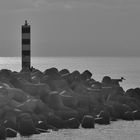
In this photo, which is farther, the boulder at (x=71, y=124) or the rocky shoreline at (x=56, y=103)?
the boulder at (x=71, y=124)

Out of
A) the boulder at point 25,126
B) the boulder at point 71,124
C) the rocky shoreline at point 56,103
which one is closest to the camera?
the boulder at point 25,126

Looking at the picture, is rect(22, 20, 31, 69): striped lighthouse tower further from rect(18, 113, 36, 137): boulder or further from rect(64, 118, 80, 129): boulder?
rect(18, 113, 36, 137): boulder

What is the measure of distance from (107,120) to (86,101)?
795 mm

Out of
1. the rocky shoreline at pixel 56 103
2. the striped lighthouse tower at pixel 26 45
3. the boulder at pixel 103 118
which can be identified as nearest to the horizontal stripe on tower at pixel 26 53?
the striped lighthouse tower at pixel 26 45

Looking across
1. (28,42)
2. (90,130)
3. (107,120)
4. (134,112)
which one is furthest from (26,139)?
(28,42)

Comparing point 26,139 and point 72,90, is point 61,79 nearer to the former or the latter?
point 72,90

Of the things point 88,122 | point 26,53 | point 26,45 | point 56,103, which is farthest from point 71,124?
point 26,45

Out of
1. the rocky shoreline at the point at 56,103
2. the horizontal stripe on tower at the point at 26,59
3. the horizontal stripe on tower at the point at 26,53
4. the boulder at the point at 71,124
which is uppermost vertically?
the horizontal stripe on tower at the point at 26,53

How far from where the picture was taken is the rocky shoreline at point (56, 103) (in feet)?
33.4

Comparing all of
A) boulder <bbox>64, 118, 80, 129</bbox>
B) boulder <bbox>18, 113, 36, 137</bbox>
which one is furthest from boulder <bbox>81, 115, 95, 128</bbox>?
boulder <bbox>18, 113, 36, 137</bbox>

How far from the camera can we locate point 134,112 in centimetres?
1215

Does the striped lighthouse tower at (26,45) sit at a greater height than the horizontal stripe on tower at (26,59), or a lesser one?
greater

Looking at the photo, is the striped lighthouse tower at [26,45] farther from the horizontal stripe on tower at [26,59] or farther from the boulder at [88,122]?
the boulder at [88,122]

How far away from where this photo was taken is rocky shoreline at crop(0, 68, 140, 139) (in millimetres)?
10172
